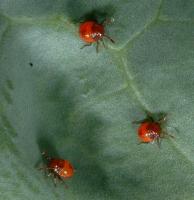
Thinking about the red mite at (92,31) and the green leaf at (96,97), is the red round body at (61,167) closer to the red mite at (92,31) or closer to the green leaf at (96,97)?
the green leaf at (96,97)

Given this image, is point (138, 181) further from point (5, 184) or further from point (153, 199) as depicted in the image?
point (5, 184)

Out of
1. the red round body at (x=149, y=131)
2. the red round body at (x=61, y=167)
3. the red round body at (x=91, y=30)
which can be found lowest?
the red round body at (x=61, y=167)

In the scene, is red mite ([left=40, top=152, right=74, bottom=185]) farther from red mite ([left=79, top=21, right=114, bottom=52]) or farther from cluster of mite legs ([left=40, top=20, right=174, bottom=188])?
red mite ([left=79, top=21, right=114, bottom=52])

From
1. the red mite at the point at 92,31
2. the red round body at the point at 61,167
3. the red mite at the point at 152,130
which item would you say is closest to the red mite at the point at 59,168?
the red round body at the point at 61,167

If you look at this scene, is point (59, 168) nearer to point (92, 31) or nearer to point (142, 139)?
point (142, 139)

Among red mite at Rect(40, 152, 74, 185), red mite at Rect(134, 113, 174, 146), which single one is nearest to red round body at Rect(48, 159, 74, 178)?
red mite at Rect(40, 152, 74, 185)

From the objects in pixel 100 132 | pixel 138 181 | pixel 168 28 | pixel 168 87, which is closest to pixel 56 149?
pixel 100 132
